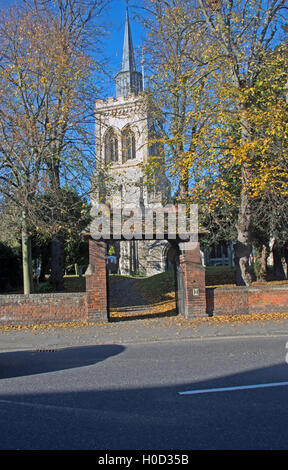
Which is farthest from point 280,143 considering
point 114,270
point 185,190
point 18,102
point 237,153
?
point 114,270

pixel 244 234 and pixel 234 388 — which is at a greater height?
pixel 244 234

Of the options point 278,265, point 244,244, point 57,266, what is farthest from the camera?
point 278,265

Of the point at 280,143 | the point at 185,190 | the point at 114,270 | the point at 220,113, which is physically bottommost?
the point at 114,270

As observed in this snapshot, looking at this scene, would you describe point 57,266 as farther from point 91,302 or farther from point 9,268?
point 91,302

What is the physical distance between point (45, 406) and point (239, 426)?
243cm

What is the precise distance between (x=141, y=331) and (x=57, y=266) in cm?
997

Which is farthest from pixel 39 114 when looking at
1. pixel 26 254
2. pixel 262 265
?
pixel 262 265

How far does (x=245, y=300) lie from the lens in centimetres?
1231

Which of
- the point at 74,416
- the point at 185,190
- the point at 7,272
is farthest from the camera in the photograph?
the point at 7,272

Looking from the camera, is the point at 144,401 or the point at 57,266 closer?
the point at 144,401

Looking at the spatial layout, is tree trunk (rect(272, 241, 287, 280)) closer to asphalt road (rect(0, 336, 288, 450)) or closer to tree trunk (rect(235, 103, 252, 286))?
tree trunk (rect(235, 103, 252, 286))

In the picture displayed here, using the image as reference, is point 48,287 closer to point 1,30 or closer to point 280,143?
point 1,30

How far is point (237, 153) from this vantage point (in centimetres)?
1141

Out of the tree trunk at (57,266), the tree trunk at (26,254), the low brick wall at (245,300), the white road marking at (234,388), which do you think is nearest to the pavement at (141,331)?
the low brick wall at (245,300)
